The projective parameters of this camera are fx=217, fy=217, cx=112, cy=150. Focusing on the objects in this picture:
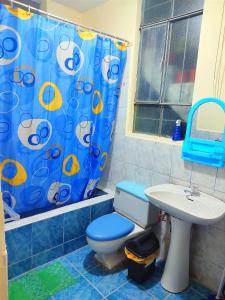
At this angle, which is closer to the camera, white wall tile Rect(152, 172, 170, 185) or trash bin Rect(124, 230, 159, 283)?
trash bin Rect(124, 230, 159, 283)

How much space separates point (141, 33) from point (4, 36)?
1356 millimetres

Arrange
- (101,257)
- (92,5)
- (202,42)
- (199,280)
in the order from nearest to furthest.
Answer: (202,42), (199,280), (101,257), (92,5)

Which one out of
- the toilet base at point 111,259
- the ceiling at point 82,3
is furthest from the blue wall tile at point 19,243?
the ceiling at point 82,3

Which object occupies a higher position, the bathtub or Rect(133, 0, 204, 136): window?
Rect(133, 0, 204, 136): window

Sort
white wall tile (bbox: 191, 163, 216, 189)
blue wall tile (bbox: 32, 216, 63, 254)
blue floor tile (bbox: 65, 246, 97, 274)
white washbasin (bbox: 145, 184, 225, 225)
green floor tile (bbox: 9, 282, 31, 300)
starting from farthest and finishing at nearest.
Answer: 1. blue floor tile (bbox: 65, 246, 97, 274)
2. blue wall tile (bbox: 32, 216, 63, 254)
3. white wall tile (bbox: 191, 163, 216, 189)
4. green floor tile (bbox: 9, 282, 31, 300)
5. white washbasin (bbox: 145, 184, 225, 225)

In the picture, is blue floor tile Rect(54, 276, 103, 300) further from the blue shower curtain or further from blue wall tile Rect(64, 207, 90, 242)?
the blue shower curtain

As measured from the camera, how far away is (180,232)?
165 cm

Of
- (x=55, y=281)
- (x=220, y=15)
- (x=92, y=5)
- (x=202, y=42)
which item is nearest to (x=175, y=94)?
(x=202, y=42)

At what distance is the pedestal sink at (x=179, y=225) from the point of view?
1583mm

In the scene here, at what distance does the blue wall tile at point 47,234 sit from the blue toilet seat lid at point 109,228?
294 mm

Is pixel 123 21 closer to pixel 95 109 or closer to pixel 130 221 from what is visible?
pixel 95 109

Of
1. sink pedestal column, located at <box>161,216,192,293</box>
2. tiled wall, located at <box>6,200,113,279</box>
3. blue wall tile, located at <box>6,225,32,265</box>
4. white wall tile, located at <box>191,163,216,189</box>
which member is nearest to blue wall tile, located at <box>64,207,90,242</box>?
tiled wall, located at <box>6,200,113,279</box>

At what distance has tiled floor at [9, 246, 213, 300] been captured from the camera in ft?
5.37

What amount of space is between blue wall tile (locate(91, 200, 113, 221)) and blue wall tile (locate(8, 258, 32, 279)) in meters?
0.68
